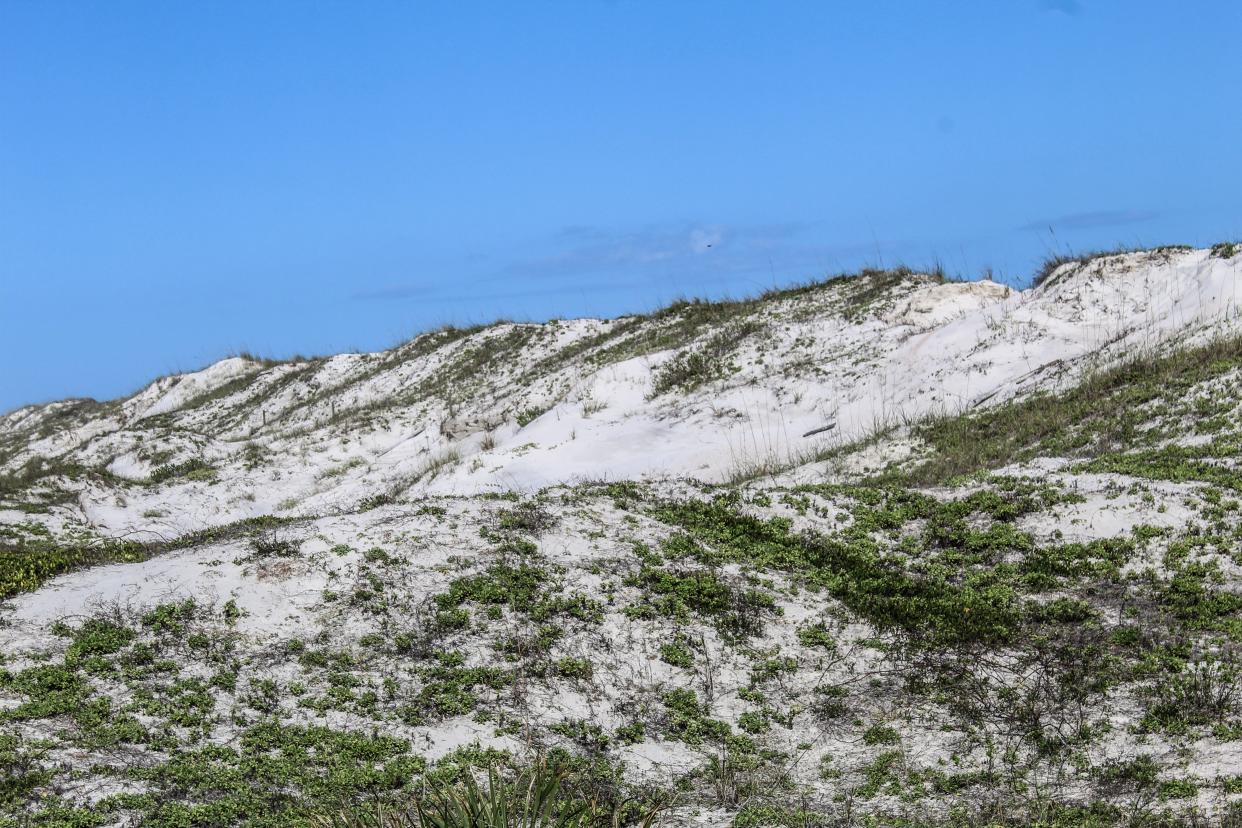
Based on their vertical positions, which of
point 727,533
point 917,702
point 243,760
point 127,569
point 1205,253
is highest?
point 1205,253

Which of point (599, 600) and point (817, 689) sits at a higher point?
point (599, 600)

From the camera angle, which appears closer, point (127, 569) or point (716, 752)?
point (716, 752)

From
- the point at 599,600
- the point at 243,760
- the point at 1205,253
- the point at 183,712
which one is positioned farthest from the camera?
the point at 1205,253

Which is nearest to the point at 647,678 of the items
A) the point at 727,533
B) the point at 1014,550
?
the point at 727,533

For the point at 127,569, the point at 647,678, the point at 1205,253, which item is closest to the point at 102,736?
the point at 127,569

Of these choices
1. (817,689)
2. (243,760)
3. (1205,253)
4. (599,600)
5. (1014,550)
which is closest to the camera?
(243,760)

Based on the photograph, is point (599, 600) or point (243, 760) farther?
point (599, 600)

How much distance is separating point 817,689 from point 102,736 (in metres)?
5.54

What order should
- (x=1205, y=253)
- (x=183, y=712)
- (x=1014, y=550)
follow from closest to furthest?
1. (x=183, y=712)
2. (x=1014, y=550)
3. (x=1205, y=253)

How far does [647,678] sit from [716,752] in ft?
3.62

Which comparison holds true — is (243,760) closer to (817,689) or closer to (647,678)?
(647,678)

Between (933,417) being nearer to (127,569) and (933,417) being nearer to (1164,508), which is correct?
(1164,508)

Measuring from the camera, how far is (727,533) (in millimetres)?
11547

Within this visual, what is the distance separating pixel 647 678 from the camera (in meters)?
8.91
